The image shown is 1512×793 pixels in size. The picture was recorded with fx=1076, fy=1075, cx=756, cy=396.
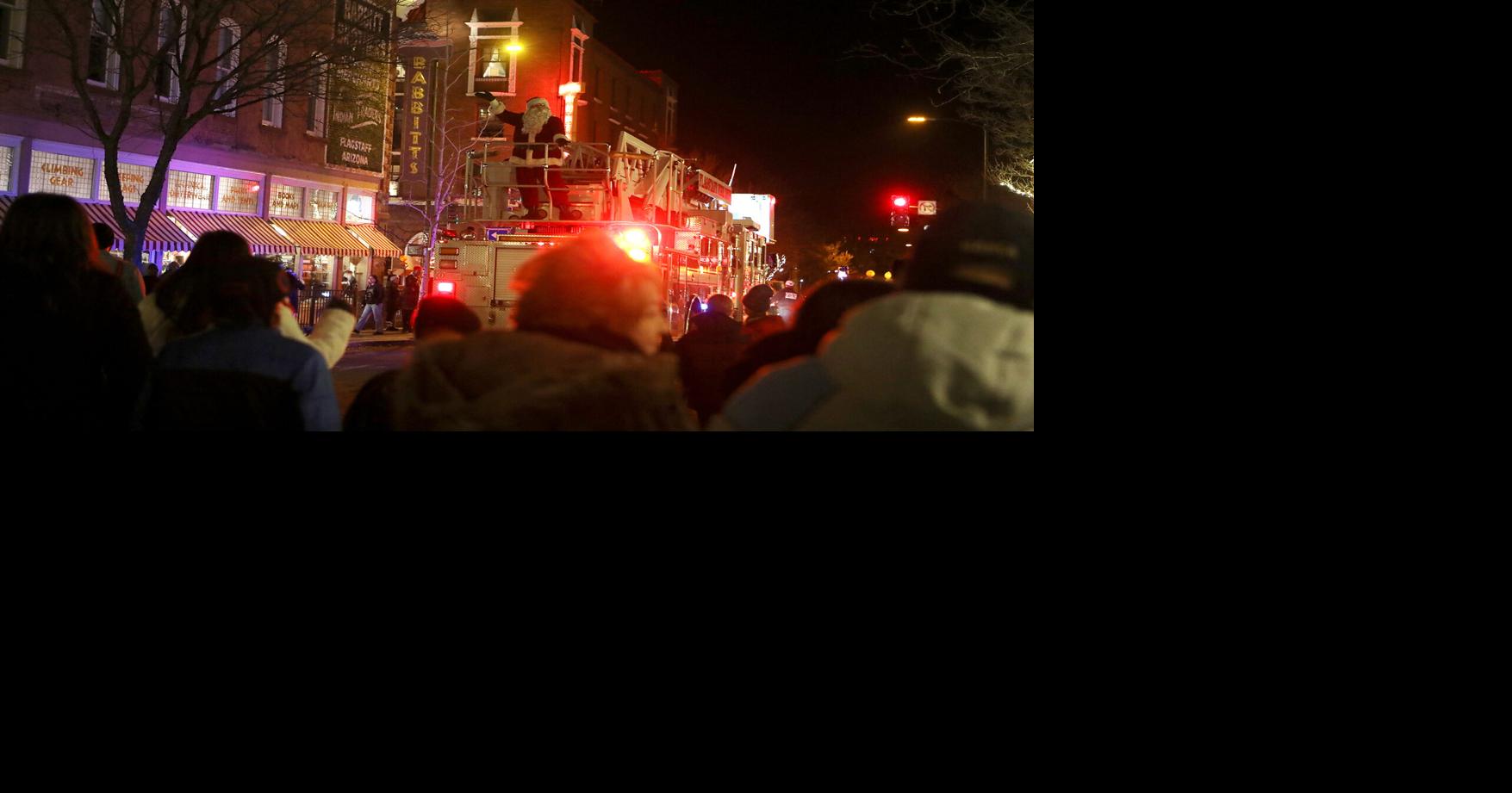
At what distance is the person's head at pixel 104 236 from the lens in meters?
2.76

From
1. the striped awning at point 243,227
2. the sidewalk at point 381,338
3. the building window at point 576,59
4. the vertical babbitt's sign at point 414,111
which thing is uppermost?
the building window at point 576,59

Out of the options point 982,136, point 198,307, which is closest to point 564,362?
point 198,307

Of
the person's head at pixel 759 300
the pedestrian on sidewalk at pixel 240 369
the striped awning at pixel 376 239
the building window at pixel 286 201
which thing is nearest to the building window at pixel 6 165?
the pedestrian on sidewalk at pixel 240 369

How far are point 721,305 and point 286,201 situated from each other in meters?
1.44

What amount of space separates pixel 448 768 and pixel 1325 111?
314 cm

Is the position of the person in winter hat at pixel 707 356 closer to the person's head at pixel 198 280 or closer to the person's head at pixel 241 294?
the person's head at pixel 241 294

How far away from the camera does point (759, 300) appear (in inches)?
147

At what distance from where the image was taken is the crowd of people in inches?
107

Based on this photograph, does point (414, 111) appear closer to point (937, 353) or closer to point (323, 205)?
point (323, 205)

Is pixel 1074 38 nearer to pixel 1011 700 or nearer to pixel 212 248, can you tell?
pixel 1011 700

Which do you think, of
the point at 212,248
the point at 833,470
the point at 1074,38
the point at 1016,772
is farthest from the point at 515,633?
the point at 1074,38

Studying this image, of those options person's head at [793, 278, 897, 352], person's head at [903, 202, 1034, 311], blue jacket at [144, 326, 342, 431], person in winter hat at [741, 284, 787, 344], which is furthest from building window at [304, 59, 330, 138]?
person's head at [903, 202, 1034, 311]

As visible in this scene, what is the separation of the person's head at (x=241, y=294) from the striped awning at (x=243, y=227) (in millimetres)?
83

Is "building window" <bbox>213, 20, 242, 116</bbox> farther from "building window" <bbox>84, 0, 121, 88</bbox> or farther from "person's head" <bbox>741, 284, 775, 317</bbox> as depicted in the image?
"person's head" <bbox>741, 284, 775, 317</bbox>
